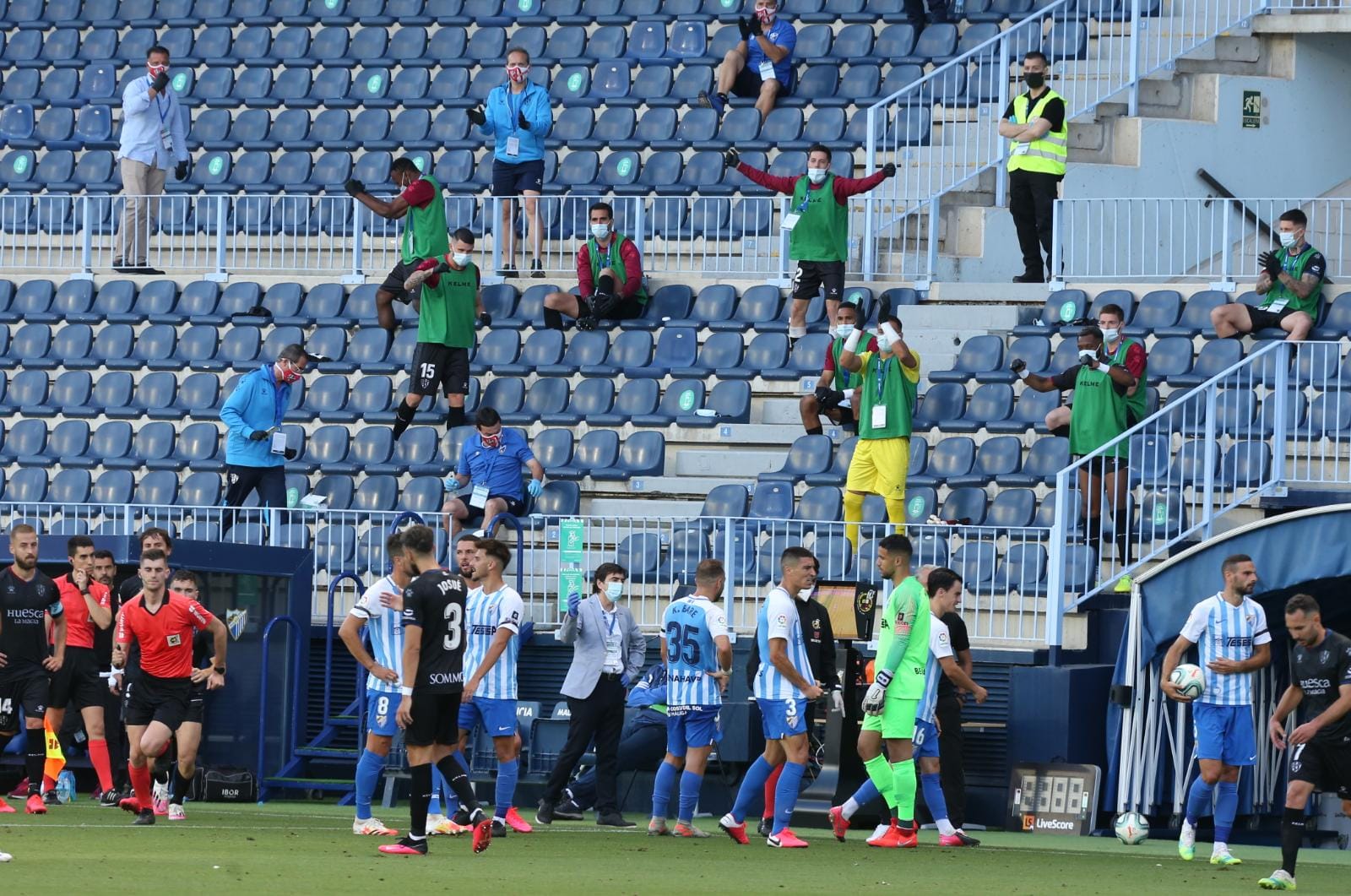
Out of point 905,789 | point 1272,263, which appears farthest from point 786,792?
point 1272,263

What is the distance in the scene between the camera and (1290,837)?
12.7m

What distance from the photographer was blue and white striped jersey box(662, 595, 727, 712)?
1483 cm

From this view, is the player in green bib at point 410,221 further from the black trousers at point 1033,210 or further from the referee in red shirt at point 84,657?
the referee in red shirt at point 84,657

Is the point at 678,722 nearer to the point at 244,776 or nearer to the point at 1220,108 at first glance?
the point at 244,776

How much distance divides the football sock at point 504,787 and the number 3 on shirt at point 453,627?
2077 millimetres

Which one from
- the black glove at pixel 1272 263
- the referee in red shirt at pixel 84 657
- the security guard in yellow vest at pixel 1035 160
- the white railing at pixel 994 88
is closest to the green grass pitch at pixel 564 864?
the referee in red shirt at pixel 84 657

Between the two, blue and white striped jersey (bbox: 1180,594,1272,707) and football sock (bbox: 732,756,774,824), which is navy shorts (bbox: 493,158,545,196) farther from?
blue and white striped jersey (bbox: 1180,594,1272,707)

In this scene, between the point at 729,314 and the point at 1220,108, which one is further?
the point at 1220,108

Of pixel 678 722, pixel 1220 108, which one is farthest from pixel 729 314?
pixel 678 722

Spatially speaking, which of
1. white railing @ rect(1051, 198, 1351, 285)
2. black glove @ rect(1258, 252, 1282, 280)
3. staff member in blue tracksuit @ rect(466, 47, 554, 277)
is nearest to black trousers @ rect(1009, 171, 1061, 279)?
white railing @ rect(1051, 198, 1351, 285)

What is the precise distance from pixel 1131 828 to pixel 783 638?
3028mm

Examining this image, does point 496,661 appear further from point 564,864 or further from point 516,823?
point 564,864

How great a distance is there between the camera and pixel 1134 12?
22.4 m

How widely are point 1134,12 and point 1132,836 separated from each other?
9179 millimetres
